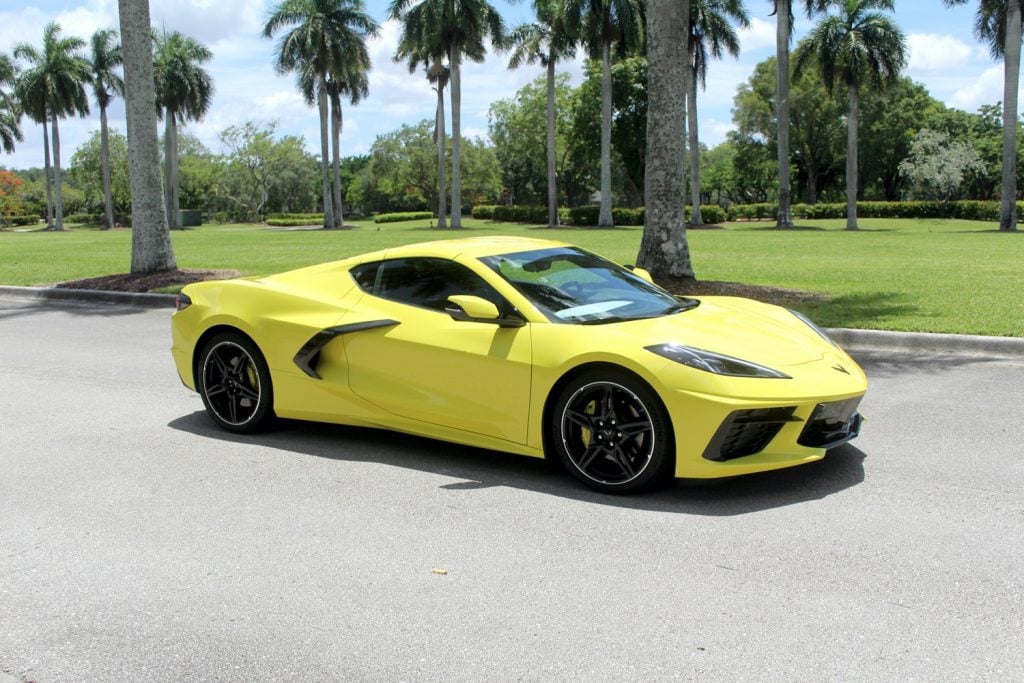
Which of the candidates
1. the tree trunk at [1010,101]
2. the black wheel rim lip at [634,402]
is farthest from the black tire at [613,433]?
the tree trunk at [1010,101]

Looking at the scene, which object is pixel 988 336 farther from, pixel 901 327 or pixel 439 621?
pixel 439 621

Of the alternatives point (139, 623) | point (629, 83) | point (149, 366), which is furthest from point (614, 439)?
point (629, 83)

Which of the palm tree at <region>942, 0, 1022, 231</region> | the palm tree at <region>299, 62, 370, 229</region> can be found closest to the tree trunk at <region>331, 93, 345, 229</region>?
the palm tree at <region>299, 62, 370, 229</region>

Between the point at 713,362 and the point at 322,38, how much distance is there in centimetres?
5333

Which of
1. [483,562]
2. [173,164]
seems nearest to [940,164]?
[173,164]

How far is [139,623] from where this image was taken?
3.67m

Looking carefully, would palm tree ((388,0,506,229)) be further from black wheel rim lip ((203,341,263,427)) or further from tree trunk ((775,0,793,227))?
black wheel rim lip ((203,341,263,427))

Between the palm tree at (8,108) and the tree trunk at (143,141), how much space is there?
62136 mm

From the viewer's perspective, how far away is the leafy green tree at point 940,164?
61.5m

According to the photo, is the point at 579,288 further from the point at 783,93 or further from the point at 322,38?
the point at 322,38

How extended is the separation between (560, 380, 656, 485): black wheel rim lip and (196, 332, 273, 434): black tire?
7.39 feet

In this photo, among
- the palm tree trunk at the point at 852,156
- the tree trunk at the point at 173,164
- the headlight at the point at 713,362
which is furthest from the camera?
the tree trunk at the point at 173,164

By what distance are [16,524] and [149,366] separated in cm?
457

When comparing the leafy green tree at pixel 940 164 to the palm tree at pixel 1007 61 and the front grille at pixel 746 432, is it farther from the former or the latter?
the front grille at pixel 746 432
